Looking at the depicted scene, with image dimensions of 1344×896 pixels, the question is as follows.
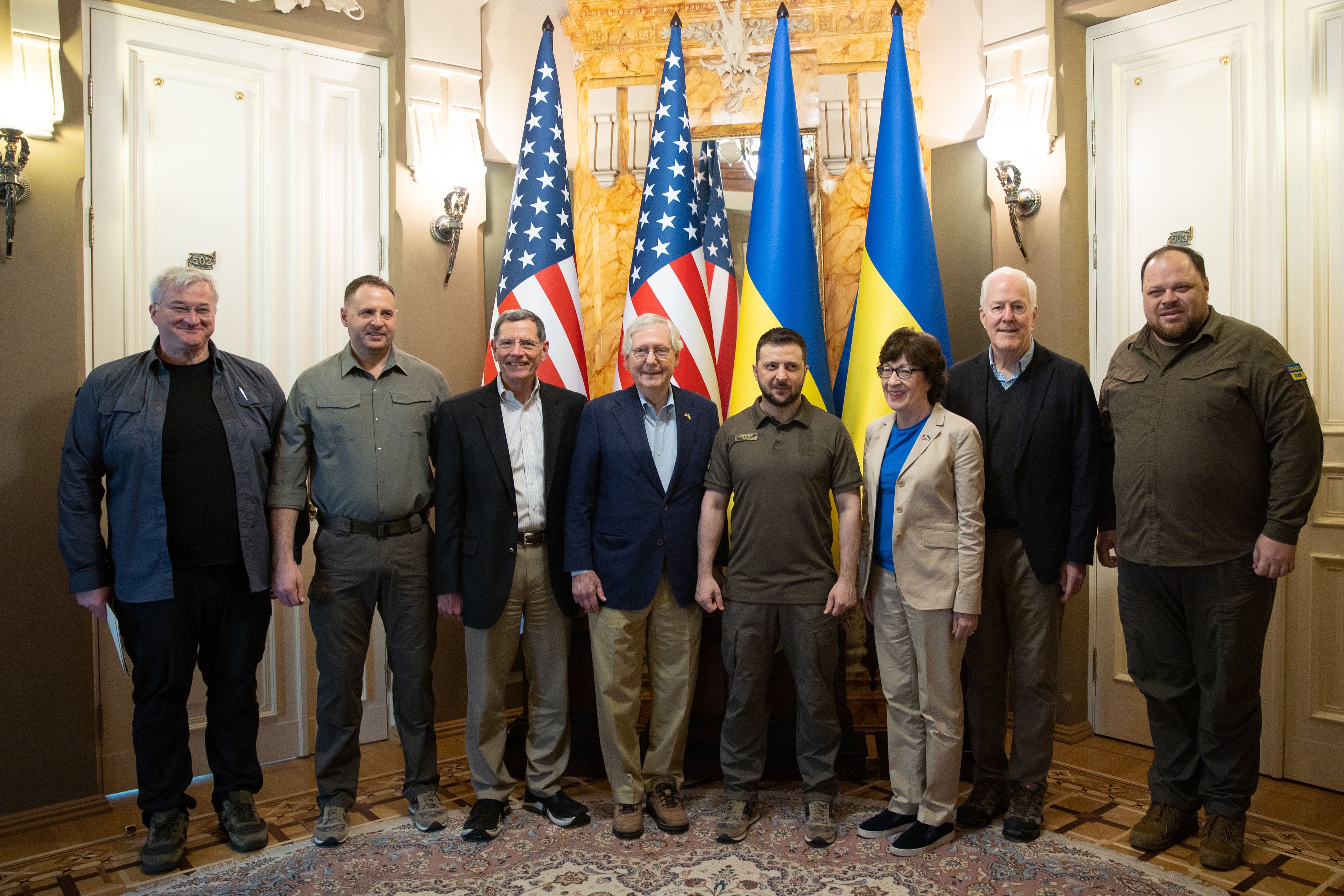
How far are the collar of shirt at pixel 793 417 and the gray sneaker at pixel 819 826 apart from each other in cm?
113

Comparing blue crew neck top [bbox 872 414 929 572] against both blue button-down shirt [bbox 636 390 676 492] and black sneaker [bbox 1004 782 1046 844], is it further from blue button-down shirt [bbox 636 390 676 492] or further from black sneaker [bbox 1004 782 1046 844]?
black sneaker [bbox 1004 782 1046 844]

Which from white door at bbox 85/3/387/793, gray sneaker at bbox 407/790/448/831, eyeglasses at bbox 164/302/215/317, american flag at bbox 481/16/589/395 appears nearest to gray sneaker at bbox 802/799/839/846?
gray sneaker at bbox 407/790/448/831

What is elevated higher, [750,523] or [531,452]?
[531,452]

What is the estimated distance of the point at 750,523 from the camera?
2.60 meters

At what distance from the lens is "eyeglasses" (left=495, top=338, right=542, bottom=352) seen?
8.65ft

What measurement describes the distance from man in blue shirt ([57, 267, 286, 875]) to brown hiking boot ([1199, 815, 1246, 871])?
2686mm

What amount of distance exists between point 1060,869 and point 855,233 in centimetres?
249

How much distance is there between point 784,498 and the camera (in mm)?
2568

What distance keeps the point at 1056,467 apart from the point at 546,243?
2.07 m

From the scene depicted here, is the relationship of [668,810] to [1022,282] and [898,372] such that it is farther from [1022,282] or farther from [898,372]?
[1022,282]

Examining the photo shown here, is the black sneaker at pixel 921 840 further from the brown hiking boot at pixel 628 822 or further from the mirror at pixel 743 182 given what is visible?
the mirror at pixel 743 182

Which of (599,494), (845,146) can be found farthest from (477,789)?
(845,146)

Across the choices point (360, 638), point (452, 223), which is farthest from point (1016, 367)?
point (452, 223)

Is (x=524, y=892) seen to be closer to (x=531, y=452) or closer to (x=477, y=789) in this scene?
(x=477, y=789)
